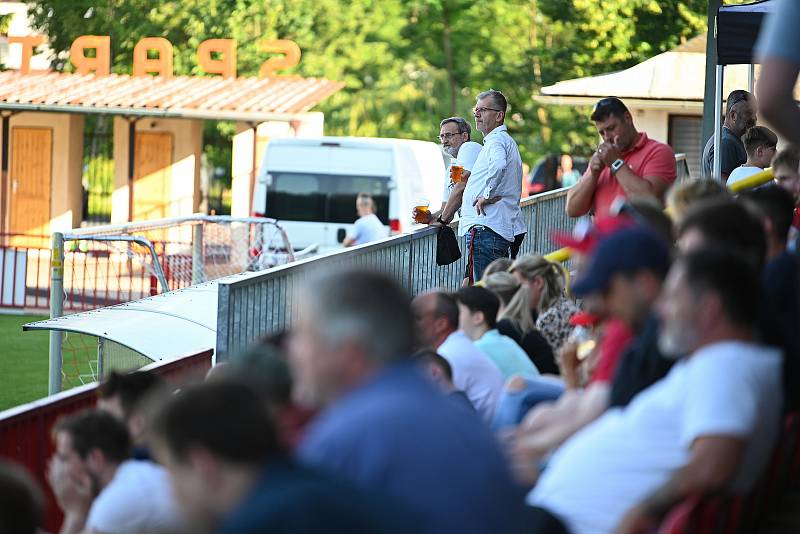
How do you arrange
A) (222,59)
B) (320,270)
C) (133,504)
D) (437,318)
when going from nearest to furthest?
1. (133,504)
2. (437,318)
3. (320,270)
4. (222,59)

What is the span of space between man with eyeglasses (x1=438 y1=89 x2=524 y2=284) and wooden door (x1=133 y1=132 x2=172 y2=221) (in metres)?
22.0

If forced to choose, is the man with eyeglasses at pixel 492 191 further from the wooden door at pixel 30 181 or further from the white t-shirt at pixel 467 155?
the wooden door at pixel 30 181

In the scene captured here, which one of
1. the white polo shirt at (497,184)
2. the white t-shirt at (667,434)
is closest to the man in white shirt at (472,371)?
the white t-shirt at (667,434)

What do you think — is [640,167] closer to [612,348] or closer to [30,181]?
[612,348]

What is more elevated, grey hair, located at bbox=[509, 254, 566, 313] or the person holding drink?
the person holding drink

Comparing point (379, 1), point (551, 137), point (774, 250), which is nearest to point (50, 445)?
point (774, 250)

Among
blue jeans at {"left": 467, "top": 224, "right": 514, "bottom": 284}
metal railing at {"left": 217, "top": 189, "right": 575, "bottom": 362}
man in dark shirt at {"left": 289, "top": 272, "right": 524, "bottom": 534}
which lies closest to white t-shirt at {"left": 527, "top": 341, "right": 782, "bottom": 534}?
man in dark shirt at {"left": 289, "top": 272, "right": 524, "bottom": 534}

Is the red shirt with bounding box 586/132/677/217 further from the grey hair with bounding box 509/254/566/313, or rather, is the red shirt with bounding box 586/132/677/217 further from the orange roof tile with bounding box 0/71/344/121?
the orange roof tile with bounding box 0/71/344/121

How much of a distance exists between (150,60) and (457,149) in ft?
77.5

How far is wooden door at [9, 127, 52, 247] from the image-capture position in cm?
3178

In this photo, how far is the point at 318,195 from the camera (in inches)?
806

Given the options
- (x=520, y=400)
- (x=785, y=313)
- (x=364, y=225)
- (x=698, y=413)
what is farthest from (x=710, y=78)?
(x=698, y=413)

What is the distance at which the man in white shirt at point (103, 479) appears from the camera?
4613 millimetres

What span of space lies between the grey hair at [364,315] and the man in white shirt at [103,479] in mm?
1972
